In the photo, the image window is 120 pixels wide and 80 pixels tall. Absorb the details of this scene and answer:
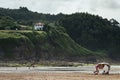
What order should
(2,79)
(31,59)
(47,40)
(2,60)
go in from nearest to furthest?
(2,79)
(2,60)
(31,59)
(47,40)

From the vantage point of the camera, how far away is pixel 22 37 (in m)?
173

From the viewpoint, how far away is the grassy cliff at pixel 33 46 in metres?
168

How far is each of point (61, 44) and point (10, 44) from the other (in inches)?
1387

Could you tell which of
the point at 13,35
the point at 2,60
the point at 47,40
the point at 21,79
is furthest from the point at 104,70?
the point at 47,40

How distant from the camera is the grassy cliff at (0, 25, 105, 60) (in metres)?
168

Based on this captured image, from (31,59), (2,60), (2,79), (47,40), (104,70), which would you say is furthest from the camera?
(47,40)

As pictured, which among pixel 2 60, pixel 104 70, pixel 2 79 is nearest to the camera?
pixel 2 79

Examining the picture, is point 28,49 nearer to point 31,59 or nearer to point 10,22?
point 31,59

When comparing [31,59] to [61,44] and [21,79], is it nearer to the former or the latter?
[61,44]

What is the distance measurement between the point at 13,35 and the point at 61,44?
31.9 meters

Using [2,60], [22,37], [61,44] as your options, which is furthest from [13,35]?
[61,44]

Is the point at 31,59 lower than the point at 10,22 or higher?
lower

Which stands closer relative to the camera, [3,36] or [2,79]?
[2,79]

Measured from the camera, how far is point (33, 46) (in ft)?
583
